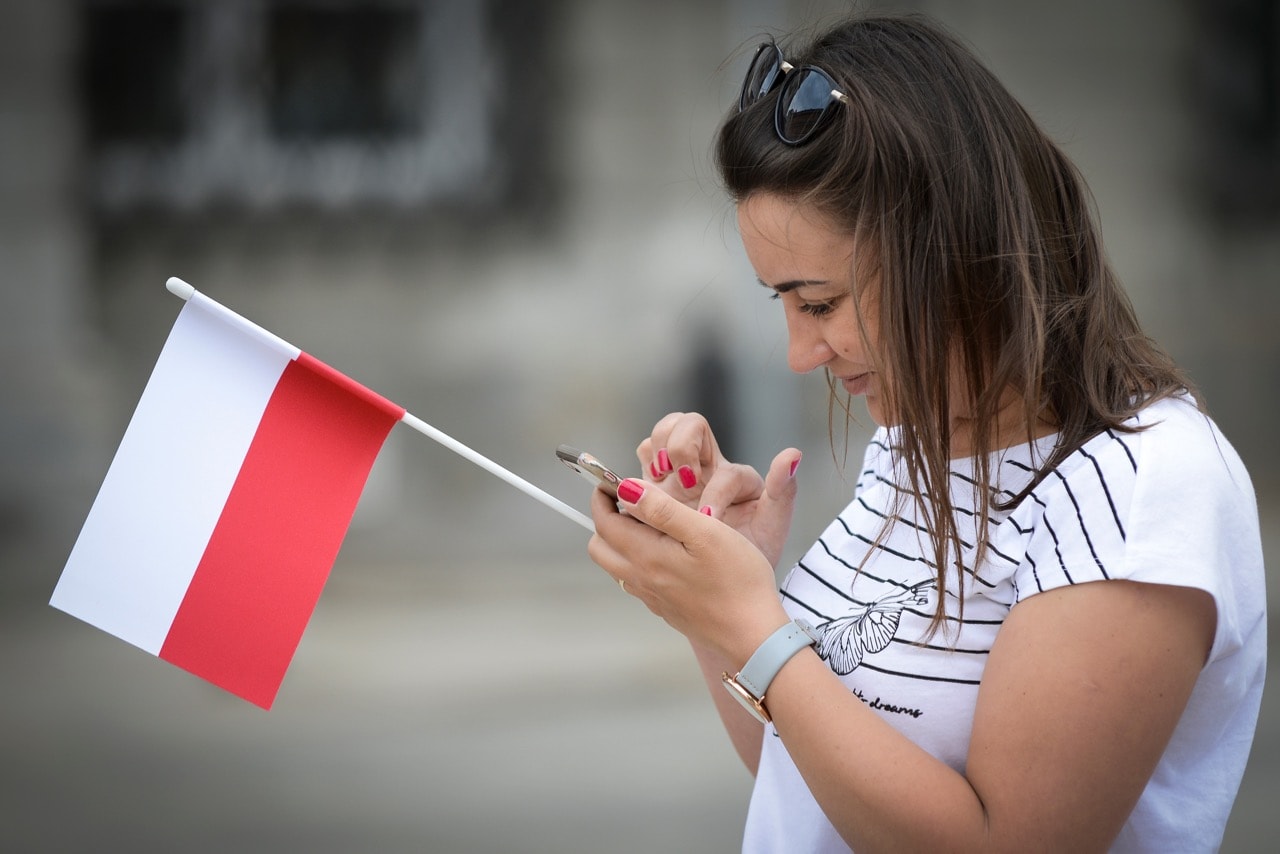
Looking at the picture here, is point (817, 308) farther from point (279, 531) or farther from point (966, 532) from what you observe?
point (279, 531)

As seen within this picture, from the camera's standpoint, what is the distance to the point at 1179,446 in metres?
0.88

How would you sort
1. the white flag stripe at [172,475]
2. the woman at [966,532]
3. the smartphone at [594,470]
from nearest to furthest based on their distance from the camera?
the woman at [966,532]
the smartphone at [594,470]
the white flag stripe at [172,475]

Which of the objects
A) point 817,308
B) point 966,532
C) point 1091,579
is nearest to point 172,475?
point 817,308

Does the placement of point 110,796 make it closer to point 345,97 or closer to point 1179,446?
point 1179,446

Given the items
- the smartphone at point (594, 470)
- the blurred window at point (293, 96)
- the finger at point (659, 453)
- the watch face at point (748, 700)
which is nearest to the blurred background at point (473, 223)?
the blurred window at point (293, 96)

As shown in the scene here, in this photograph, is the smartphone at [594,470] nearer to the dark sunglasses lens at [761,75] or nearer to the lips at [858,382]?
the lips at [858,382]

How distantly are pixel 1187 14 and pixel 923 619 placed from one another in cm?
740

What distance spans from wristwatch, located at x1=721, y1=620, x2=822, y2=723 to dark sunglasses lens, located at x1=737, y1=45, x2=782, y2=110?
496 millimetres

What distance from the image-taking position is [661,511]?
1011 mm

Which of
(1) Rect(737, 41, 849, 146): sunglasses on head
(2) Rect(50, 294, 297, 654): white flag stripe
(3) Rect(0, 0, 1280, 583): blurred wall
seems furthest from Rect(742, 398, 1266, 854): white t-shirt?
(3) Rect(0, 0, 1280, 583): blurred wall

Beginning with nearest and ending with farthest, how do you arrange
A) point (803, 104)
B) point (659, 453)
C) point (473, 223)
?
point (803, 104), point (659, 453), point (473, 223)

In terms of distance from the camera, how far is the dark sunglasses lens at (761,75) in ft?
3.69

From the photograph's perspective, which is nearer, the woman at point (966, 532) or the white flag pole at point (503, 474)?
the woman at point (966, 532)

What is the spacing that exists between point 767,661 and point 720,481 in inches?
12.5
